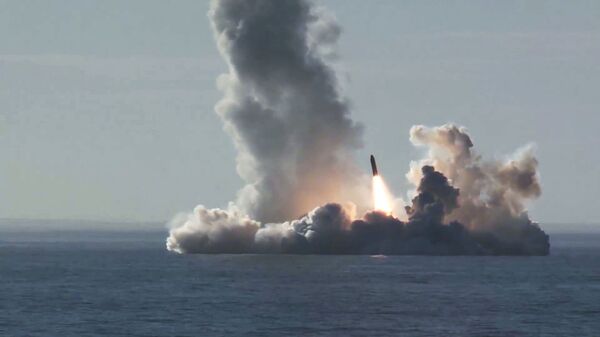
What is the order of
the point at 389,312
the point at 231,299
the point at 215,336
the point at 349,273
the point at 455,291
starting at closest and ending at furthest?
the point at 215,336 < the point at 389,312 < the point at 231,299 < the point at 455,291 < the point at 349,273

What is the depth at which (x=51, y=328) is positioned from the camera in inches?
4847

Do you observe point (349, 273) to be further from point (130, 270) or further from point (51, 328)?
point (51, 328)

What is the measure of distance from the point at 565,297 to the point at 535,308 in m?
14.1

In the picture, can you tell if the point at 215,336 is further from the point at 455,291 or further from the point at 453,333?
the point at 455,291

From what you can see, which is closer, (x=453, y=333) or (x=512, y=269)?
(x=453, y=333)

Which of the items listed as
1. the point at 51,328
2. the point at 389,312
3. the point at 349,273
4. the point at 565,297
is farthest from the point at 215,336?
the point at 349,273

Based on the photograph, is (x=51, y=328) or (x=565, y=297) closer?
(x=51, y=328)

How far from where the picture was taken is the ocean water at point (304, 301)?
12369cm

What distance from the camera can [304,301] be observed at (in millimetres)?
146625

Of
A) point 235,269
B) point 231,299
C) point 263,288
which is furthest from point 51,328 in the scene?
point 235,269

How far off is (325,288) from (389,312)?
2472cm

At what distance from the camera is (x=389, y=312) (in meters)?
136

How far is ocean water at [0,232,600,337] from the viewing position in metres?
124

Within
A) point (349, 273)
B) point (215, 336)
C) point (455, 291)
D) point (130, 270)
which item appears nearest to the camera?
point (215, 336)
